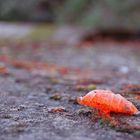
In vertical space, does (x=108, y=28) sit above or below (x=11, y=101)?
above

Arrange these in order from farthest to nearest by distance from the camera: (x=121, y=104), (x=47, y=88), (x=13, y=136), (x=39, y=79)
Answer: (x=39, y=79), (x=47, y=88), (x=121, y=104), (x=13, y=136)

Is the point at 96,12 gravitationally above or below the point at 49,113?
above

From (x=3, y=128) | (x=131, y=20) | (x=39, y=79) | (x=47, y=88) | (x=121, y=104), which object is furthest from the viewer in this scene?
(x=131, y=20)

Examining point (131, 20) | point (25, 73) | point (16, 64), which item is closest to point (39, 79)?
point (25, 73)

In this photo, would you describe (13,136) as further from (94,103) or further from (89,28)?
(89,28)

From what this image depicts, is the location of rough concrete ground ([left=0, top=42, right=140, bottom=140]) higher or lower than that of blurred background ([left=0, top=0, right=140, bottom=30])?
lower

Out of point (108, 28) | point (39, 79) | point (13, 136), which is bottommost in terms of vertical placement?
point (13, 136)

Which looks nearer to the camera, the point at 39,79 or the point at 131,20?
the point at 39,79

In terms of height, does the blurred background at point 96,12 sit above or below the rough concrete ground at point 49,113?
above

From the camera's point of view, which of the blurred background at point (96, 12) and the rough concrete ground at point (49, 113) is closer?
the rough concrete ground at point (49, 113)

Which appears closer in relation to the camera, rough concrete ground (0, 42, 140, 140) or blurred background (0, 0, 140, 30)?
rough concrete ground (0, 42, 140, 140)

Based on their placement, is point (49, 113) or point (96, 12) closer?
point (49, 113)
